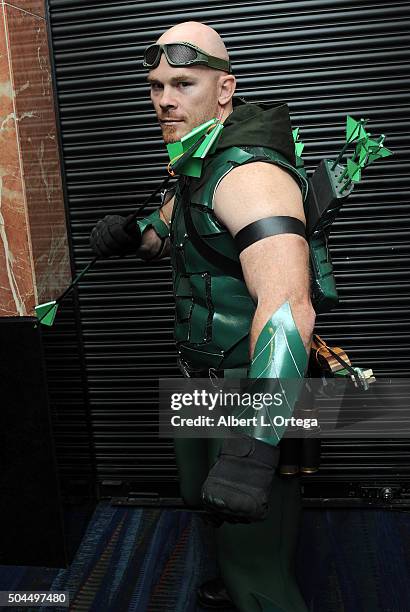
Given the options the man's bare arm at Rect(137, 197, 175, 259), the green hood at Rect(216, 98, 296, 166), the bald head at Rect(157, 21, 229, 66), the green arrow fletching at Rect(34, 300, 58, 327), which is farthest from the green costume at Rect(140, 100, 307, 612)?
the green arrow fletching at Rect(34, 300, 58, 327)

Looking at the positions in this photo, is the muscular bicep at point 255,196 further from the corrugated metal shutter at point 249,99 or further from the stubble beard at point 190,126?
the corrugated metal shutter at point 249,99

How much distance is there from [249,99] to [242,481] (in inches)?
85.7

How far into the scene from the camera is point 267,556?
2330 millimetres

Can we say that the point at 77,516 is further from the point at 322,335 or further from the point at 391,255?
the point at 391,255

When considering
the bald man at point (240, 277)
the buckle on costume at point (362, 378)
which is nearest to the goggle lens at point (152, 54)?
the bald man at point (240, 277)

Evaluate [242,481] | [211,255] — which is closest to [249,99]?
[211,255]

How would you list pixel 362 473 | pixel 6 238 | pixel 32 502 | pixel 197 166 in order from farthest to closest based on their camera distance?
pixel 362 473 < pixel 32 502 < pixel 6 238 < pixel 197 166

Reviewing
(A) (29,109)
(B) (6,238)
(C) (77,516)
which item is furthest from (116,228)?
(C) (77,516)

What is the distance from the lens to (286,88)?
3299 mm

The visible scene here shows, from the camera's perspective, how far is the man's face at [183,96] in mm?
2207

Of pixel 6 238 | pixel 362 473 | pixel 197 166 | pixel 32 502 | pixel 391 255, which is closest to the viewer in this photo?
pixel 197 166

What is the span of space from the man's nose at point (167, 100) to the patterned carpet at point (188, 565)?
87.1 inches

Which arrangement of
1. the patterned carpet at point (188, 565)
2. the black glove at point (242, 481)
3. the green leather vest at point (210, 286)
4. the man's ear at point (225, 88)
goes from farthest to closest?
the patterned carpet at point (188, 565)
the man's ear at point (225, 88)
the green leather vest at point (210, 286)
the black glove at point (242, 481)

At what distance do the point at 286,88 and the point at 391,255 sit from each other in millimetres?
1038
